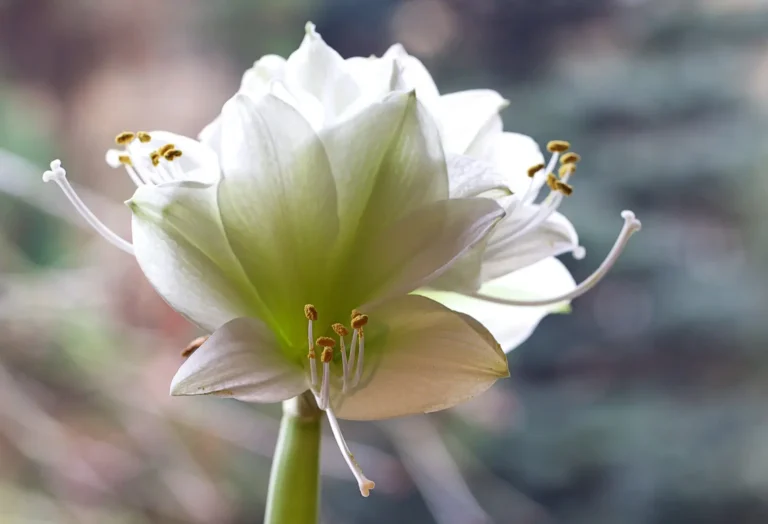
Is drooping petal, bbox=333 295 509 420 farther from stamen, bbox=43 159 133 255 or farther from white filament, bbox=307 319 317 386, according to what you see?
stamen, bbox=43 159 133 255

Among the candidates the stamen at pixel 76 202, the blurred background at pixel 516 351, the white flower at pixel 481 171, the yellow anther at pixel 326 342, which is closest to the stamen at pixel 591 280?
the white flower at pixel 481 171

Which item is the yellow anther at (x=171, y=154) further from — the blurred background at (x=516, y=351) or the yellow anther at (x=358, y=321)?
the blurred background at (x=516, y=351)

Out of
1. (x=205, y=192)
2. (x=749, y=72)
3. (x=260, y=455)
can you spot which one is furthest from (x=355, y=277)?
(x=749, y=72)

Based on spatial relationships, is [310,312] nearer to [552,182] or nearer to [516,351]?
[552,182]

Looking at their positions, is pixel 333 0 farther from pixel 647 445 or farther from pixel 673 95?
pixel 647 445

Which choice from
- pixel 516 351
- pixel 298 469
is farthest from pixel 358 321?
pixel 516 351

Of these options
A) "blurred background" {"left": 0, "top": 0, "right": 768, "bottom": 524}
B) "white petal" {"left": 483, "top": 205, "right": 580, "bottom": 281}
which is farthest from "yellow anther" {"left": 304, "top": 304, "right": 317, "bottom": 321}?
"blurred background" {"left": 0, "top": 0, "right": 768, "bottom": 524}
